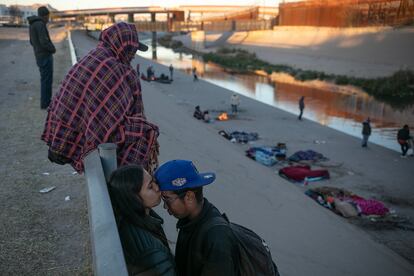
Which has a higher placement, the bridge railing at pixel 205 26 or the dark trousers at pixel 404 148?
the bridge railing at pixel 205 26

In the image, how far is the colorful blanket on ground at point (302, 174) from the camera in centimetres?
1139

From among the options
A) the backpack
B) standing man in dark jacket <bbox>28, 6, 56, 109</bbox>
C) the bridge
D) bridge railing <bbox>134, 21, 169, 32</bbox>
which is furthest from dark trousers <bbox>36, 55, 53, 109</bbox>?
bridge railing <bbox>134, 21, 169, 32</bbox>

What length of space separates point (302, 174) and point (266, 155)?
1799 mm


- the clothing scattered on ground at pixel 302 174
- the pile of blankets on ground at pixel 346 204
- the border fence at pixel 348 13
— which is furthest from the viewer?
the border fence at pixel 348 13

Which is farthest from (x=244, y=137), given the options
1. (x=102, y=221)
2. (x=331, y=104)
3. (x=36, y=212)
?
(x=331, y=104)

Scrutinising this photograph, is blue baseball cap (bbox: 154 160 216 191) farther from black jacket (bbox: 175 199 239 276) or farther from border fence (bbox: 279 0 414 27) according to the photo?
border fence (bbox: 279 0 414 27)

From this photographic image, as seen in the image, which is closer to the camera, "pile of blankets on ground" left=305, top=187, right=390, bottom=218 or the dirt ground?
the dirt ground

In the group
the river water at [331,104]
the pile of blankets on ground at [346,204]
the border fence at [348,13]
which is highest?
the border fence at [348,13]

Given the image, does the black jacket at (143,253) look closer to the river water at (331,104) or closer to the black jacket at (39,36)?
the black jacket at (39,36)

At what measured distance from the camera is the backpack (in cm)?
194

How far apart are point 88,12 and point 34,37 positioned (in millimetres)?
87126

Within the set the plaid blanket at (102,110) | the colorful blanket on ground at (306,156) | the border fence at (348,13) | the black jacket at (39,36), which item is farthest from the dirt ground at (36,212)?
the border fence at (348,13)

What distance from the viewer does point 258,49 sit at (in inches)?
2566

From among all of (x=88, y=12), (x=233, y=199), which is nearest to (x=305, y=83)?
(x=233, y=199)
